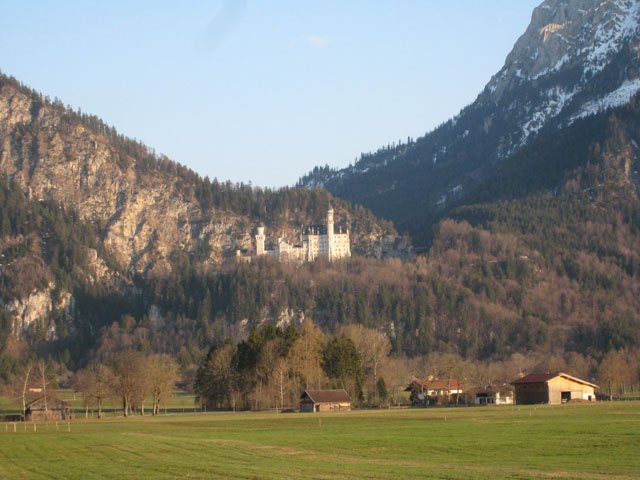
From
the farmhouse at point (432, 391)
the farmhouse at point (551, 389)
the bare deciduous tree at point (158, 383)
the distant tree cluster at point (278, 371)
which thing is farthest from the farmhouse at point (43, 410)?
the farmhouse at point (551, 389)

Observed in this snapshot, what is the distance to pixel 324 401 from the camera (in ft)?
412

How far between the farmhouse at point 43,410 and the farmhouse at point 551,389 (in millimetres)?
65047

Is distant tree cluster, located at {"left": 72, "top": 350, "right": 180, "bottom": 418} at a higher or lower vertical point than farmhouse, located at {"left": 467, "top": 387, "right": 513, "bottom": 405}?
higher

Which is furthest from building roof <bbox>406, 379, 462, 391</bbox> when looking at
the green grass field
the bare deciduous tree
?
the green grass field

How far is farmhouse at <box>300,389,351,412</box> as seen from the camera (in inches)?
4926

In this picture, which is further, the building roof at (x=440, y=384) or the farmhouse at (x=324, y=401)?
the building roof at (x=440, y=384)

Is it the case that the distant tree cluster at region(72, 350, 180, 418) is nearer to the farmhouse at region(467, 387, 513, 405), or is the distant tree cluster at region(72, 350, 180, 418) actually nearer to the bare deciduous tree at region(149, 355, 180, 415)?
the bare deciduous tree at region(149, 355, 180, 415)

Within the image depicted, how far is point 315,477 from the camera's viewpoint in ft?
148

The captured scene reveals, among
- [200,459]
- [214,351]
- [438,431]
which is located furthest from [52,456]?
[214,351]

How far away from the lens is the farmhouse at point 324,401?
125 m

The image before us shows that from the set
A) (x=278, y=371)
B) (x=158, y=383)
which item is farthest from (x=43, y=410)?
(x=278, y=371)

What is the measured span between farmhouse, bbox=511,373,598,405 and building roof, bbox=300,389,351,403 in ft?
89.1

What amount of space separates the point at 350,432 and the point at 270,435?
20.8ft

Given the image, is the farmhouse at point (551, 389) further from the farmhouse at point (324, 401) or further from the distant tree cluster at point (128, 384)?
the distant tree cluster at point (128, 384)
